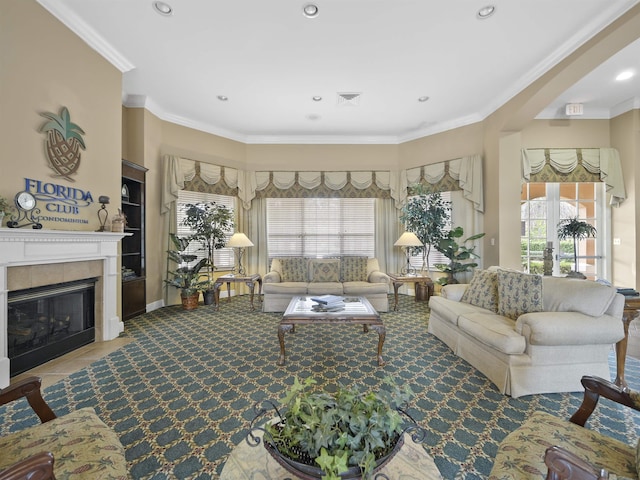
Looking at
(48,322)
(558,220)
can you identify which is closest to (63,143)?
(48,322)

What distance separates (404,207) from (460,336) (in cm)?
322

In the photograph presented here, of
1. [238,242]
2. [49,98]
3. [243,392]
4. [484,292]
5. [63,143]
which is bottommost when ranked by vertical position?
[243,392]

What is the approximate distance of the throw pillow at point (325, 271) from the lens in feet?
16.8

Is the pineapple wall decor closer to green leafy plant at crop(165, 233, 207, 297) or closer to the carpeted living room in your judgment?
the carpeted living room

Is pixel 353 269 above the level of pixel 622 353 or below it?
above

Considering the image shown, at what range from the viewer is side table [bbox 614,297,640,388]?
233 centimetres

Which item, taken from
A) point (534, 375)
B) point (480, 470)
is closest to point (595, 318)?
point (534, 375)

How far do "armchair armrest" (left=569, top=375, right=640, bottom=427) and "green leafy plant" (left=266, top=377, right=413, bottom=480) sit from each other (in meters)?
0.94

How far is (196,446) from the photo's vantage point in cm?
174

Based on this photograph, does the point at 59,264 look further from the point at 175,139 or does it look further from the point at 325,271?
the point at 325,271

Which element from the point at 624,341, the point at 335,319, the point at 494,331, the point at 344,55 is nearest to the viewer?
the point at 624,341

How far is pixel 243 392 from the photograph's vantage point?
2.33m

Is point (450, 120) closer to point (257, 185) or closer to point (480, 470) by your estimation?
point (257, 185)

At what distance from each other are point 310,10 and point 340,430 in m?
3.49
